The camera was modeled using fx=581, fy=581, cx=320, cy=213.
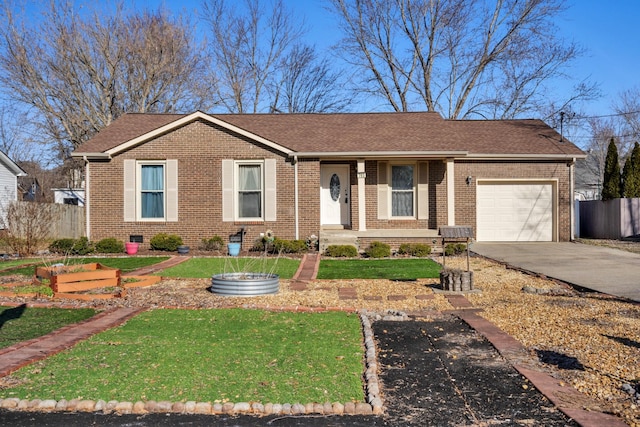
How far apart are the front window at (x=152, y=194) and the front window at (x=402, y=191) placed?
7292 mm

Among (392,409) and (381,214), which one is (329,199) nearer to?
(381,214)

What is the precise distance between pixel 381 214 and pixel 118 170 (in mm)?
8276

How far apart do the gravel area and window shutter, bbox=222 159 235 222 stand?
623 centimetres

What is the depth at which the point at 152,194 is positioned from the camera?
17.7 metres

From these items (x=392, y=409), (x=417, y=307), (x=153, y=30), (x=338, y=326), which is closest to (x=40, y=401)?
(x=392, y=409)

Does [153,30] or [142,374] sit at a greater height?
[153,30]

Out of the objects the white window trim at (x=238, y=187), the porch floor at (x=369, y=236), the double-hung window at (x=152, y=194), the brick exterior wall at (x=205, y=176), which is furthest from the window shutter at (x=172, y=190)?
the porch floor at (x=369, y=236)

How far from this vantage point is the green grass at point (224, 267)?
12.4 meters

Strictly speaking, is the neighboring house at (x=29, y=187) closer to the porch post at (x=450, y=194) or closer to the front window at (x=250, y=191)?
the front window at (x=250, y=191)

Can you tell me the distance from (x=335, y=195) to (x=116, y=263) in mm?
7515

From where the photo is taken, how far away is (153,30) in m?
30.7

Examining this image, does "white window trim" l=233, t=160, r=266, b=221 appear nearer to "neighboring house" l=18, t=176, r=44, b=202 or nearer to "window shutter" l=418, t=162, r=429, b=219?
"window shutter" l=418, t=162, r=429, b=219

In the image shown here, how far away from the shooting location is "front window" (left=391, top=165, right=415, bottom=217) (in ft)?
62.0

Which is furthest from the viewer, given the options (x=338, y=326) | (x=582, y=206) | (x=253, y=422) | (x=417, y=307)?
(x=582, y=206)
